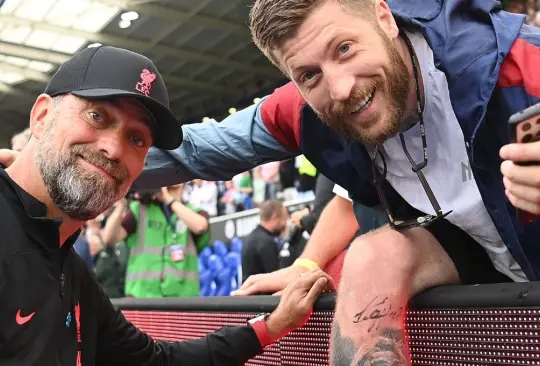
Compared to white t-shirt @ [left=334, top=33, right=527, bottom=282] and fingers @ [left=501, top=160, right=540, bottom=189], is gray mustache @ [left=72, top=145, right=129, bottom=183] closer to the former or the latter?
white t-shirt @ [left=334, top=33, right=527, bottom=282]

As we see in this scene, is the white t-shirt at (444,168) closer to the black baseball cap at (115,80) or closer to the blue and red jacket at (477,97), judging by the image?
the blue and red jacket at (477,97)

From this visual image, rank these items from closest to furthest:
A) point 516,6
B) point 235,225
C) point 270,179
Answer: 1. point 516,6
2. point 235,225
3. point 270,179

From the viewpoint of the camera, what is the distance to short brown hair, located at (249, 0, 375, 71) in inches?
47.0

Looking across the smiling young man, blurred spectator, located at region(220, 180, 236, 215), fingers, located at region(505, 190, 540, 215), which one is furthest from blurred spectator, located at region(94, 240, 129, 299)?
blurred spectator, located at region(220, 180, 236, 215)

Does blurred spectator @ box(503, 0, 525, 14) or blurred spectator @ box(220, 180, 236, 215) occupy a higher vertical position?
blurred spectator @ box(503, 0, 525, 14)

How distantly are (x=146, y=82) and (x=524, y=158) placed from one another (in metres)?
0.82

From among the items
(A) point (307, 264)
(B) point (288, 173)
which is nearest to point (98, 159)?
(A) point (307, 264)

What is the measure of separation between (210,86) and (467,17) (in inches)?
611

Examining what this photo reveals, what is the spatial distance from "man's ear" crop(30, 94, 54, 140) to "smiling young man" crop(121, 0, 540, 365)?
1.53 feet

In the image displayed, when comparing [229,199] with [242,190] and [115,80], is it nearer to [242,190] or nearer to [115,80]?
[242,190]

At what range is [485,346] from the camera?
96 centimetres

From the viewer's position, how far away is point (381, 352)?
1.05 metres

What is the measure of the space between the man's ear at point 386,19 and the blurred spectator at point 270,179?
7.27m
